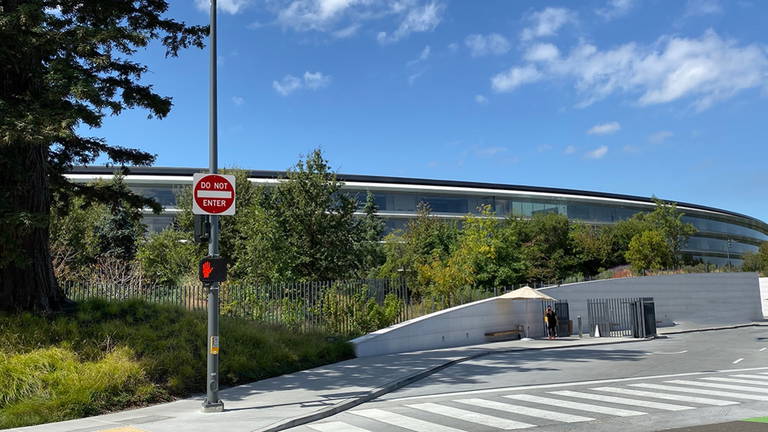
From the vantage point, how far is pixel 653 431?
27.2ft

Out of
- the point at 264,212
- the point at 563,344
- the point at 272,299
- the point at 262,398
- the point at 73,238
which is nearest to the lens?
the point at 262,398

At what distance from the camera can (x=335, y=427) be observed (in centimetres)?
933

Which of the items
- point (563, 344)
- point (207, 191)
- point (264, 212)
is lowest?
point (563, 344)

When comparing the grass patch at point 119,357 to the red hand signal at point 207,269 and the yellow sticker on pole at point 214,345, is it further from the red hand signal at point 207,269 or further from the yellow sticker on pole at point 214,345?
the red hand signal at point 207,269

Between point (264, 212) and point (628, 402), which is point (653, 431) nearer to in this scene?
point (628, 402)

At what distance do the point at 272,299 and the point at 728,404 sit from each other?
42.0ft

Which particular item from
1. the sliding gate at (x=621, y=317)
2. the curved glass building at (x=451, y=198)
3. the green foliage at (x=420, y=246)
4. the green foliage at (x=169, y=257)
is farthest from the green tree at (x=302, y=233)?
the curved glass building at (x=451, y=198)

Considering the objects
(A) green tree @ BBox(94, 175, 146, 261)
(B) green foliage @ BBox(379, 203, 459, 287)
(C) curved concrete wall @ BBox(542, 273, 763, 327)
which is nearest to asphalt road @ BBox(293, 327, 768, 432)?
(C) curved concrete wall @ BBox(542, 273, 763, 327)

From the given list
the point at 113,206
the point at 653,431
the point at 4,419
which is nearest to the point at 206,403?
the point at 4,419

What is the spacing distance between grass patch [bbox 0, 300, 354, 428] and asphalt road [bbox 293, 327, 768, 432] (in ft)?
13.1

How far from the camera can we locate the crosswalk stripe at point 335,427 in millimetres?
9055

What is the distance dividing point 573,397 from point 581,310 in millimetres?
23119

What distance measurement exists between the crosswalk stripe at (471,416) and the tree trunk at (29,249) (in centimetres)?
939

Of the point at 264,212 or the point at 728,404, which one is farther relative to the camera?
the point at 264,212
